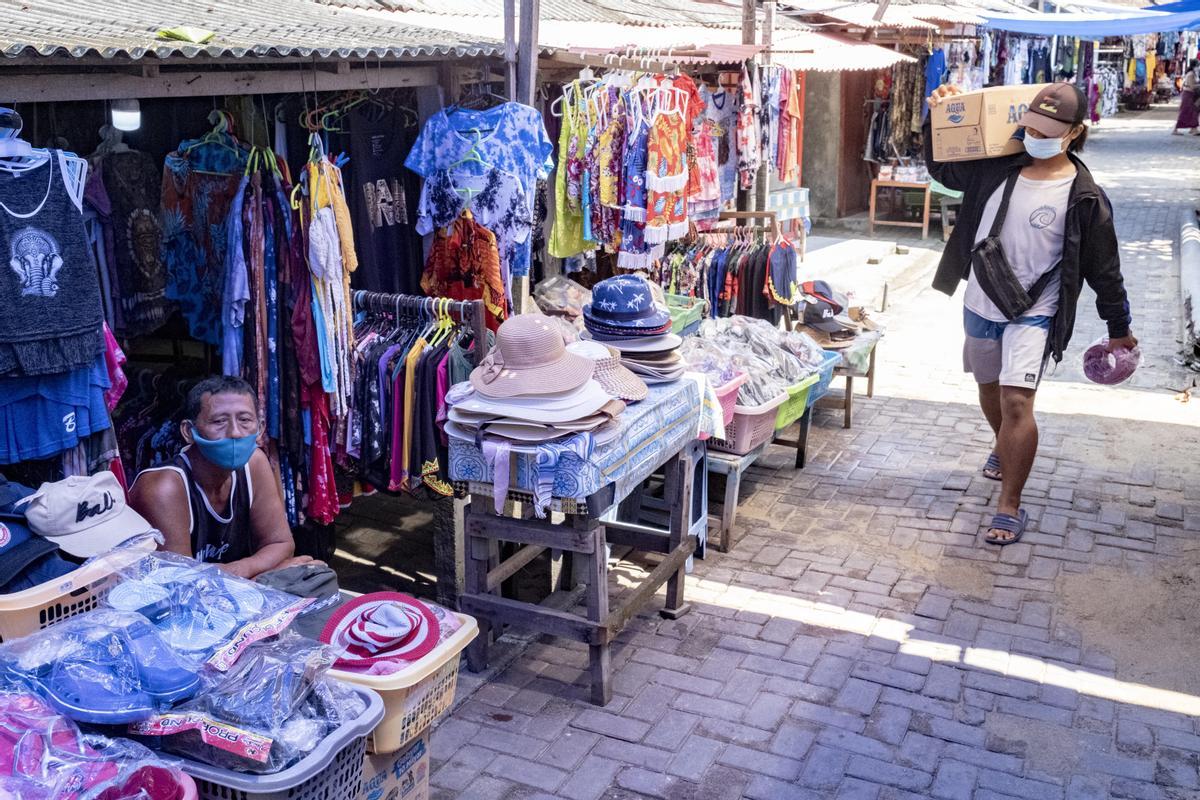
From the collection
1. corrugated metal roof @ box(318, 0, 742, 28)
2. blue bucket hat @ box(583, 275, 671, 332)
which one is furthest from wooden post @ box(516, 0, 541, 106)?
corrugated metal roof @ box(318, 0, 742, 28)

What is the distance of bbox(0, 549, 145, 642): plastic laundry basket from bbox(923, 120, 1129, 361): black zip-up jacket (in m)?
4.82

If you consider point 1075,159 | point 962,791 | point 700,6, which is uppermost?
point 700,6

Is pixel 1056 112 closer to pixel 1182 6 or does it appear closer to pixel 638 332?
pixel 638 332

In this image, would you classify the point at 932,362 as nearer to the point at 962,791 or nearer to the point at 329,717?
the point at 962,791

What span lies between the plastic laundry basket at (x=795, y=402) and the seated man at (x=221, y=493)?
10.8 ft

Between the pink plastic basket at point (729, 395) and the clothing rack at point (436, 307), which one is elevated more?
the clothing rack at point (436, 307)

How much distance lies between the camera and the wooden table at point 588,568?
4.52 m

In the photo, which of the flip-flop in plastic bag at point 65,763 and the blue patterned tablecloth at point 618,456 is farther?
the blue patterned tablecloth at point 618,456

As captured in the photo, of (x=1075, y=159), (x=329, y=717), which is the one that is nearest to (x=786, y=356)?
(x=1075, y=159)

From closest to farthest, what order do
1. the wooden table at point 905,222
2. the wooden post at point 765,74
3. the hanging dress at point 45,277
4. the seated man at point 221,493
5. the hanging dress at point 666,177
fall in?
1. the hanging dress at point 45,277
2. the seated man at point 221,493
3. the hanging dress at point 666,177
4. the wooden post at point 765,74
5. the wooden table at point 905,222

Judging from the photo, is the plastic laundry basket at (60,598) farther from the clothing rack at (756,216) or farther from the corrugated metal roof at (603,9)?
the corrugated metal roof at (603,9)

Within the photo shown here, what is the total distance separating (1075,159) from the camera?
5965mm

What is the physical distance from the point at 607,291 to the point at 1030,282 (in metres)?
2.46

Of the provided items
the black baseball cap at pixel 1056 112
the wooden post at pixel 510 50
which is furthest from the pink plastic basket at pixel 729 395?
the black baseball cap at pixel 1056 112
